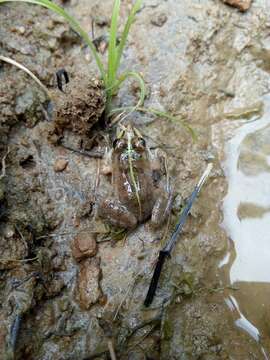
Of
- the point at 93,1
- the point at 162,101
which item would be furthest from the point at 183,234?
the point at 93,1

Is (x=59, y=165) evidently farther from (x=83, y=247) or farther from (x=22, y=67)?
(x=22, y=67)

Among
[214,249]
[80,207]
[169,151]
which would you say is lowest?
[214,249]

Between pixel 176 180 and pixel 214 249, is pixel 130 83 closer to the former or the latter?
pixel 176 180

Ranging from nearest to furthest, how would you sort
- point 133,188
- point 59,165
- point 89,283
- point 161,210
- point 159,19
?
point 89,283, point 161,210, point 133,188, point 59,165, point 159,19

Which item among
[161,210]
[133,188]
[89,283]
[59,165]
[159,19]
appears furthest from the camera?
[159,19]

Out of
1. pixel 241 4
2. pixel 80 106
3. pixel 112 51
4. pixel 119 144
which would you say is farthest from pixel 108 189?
pixel 241 4
